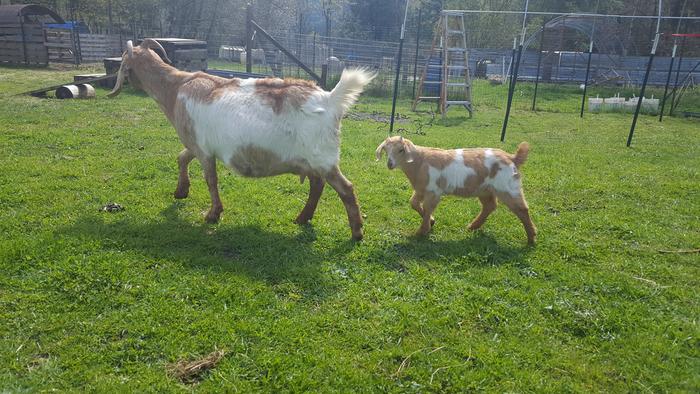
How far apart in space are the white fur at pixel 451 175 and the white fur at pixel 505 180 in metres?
0.23

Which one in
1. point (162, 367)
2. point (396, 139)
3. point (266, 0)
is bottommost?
point (162, 367)

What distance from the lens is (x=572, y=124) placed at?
14.5m

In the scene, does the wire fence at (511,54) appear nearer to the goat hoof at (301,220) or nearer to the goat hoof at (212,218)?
the goat hoof at (301,220)

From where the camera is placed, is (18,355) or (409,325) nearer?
(18,355)

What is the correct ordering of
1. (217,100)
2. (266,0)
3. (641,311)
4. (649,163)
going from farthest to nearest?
(266,0) → (649,163) → (217,100) → (641,311)

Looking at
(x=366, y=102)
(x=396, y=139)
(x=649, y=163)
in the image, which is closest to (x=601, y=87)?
(x=366, y=102)

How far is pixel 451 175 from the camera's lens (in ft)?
18.0

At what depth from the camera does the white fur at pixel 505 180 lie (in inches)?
211

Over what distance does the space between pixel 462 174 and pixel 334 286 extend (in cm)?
212

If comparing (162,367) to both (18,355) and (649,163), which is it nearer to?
(18,355)

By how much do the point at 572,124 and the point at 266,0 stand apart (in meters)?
32.0

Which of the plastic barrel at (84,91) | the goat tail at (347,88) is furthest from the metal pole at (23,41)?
the goat tail at (347,88)

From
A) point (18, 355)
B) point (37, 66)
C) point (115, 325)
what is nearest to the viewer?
point (18, 355)

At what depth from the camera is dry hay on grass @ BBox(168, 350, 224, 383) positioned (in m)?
3.18
